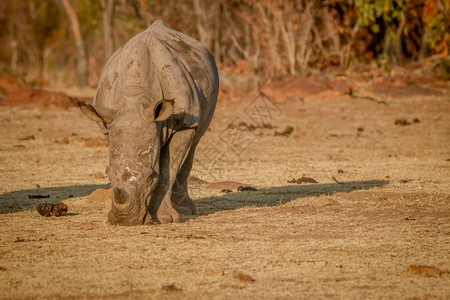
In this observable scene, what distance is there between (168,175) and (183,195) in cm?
77

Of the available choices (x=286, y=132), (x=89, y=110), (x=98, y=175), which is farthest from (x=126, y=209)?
(x=286, y=132)

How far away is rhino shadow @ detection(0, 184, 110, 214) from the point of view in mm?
9000

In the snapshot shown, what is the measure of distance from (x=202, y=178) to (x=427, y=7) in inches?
538

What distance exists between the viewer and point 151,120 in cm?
727

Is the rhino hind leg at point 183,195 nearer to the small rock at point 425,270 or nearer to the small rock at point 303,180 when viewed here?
the small rock at point 303,180

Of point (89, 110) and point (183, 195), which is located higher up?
point (89, 110)

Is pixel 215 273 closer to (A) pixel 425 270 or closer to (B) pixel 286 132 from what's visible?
(A) pixel 425 270

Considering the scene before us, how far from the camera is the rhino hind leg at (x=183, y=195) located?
8.43 metres

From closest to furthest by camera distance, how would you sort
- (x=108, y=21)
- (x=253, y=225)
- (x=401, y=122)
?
(x=253, y=225)
(x=401, y=122)
(x=108, y=21)

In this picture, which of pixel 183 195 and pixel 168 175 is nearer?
pixel 168 175

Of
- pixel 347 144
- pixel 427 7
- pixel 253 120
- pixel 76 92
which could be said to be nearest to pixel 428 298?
pixel 347 144

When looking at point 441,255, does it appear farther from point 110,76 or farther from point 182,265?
point 110,76

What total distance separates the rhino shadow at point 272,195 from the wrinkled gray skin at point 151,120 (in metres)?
0.70

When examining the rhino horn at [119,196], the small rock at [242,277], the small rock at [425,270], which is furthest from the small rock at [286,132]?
the small rock at [242,277]
